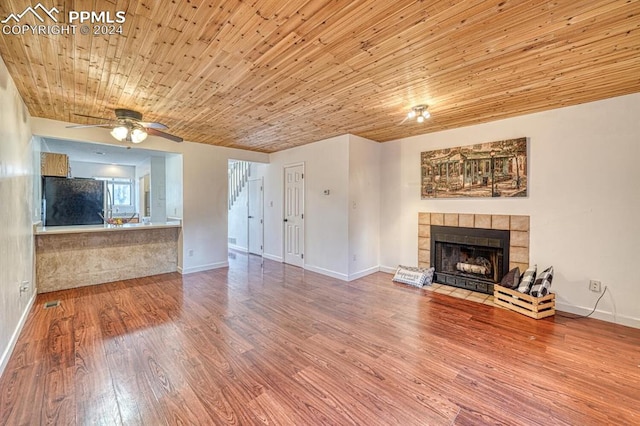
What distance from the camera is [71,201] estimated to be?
195 inches

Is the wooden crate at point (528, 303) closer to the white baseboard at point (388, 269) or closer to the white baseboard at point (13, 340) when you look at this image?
the white baseboard at point (388, 269)

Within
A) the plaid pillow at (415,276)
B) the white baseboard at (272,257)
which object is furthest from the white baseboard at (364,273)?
the white baseboard at (272,257)

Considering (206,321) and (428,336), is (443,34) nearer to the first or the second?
(428,336)

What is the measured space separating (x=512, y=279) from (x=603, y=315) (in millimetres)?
951

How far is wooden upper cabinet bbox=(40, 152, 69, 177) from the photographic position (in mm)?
4586

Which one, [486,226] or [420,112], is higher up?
[420,112]

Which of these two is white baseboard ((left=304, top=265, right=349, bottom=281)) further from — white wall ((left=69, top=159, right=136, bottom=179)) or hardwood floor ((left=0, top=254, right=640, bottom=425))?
white wall ((left=69, top=159, right=136, bottom=179))

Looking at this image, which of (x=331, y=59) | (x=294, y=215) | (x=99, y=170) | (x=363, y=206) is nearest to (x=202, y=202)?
(x=294, y=215)

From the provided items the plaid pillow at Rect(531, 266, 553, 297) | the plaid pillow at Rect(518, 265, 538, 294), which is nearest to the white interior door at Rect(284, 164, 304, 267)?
the plaid pillow at Rect(518, 265, 538, 294)

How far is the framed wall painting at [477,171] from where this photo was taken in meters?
3.82

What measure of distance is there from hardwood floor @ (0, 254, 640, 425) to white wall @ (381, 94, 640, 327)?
1.58 feet

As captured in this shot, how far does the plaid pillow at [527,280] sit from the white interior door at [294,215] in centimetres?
376

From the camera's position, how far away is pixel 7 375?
2119mm

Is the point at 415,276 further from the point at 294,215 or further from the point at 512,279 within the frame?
the point at 294,215
